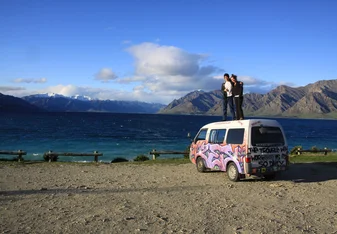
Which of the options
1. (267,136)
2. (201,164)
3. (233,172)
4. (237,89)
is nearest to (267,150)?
(267,136)

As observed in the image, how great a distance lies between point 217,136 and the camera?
46.8ft

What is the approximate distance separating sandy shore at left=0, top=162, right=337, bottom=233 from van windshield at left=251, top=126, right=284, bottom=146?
1686mm

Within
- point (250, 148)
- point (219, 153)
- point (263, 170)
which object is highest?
point (250, 148)

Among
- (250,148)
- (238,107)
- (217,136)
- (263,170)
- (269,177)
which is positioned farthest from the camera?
(238,107)

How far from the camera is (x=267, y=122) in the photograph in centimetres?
1277

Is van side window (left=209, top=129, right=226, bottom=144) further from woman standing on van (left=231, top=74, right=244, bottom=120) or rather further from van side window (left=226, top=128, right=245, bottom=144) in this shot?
woman standing on van (left=231, top=74, right=244, bottom=120)

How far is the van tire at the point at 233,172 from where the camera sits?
12883mm

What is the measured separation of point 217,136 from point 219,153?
846mm

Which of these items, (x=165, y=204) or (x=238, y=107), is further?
(x=238, y=107)

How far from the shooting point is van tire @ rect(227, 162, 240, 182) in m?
12.9

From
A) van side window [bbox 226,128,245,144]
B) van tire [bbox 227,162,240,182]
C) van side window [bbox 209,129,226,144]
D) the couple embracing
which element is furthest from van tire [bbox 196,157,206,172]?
the couple embracing

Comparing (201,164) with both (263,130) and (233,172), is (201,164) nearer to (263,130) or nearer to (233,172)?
(233,172)

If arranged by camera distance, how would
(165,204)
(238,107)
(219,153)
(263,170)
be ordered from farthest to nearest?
(238,107) → (219,153) → (263,170) → (165,204)

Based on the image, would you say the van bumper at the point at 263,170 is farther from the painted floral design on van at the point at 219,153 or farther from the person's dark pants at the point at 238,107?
the person's dark pants at the point at 238,107
